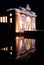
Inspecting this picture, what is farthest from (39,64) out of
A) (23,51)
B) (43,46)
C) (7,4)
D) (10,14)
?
(7,4)

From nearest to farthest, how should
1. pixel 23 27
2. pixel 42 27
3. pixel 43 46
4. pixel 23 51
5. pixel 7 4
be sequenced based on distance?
1. pixel 23 51
2. pixel 43 46
3. pixel 23 27
4. pixel 7 4
5. pixel 42 27

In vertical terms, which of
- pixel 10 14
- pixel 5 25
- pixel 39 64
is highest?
pixel 10 14

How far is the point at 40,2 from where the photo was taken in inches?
1788

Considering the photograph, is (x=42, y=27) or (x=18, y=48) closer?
(x=18, y=48)

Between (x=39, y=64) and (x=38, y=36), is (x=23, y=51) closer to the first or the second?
(x=38, y=36)

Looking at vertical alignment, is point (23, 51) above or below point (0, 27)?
below

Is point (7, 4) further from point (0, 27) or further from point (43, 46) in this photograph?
point (43, 46)

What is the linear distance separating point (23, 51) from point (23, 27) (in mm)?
10485

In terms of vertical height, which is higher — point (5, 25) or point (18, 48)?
point (5, 25)

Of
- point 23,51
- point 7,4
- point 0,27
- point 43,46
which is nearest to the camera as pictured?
point 23,51

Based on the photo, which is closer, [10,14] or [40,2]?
[10,14]

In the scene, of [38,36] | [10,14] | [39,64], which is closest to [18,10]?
[10,14]

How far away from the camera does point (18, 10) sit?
28.7 m

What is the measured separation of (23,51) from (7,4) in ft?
58.9
